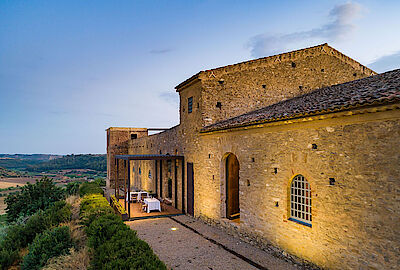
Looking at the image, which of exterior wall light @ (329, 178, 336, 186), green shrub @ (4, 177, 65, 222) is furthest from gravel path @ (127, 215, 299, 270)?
green shrub @ (4, 177, 65, 222)

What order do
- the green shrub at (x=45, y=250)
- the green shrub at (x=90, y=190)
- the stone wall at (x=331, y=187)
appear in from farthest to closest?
the green shrub at (x=90, y=190)
the green shrub at (x=45, y=250)
the stone wall at (x=331, y=187)

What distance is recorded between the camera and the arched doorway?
10.2 meters

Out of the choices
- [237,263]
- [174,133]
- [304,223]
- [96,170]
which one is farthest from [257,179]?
[96,170]

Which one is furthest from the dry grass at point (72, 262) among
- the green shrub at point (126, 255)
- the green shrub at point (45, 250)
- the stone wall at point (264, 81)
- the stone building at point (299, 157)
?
the stone wall at point (264, 81)

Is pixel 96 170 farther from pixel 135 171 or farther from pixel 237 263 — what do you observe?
pixel 237 263

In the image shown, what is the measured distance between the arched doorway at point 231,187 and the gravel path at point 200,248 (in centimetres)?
100

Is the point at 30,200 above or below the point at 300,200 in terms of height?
below

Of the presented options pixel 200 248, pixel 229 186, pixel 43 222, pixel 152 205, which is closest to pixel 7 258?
pixel 43 222

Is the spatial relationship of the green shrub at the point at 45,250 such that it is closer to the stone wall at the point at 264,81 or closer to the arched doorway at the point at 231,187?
the arched doorway at the point at 231,187

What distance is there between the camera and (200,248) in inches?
316

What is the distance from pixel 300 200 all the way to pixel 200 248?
11.7 feet

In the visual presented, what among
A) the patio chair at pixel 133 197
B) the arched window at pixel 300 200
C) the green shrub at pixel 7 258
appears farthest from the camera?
the patio chair at pixel 133 197

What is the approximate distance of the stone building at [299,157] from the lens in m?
5.01

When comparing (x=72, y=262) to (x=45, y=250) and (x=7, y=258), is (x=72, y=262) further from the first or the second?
(x=7, y=258)
